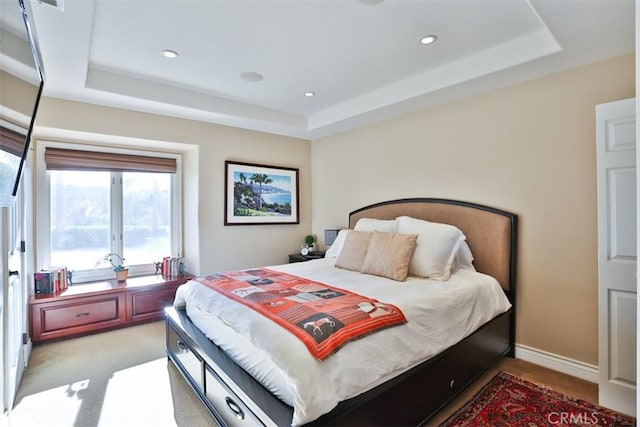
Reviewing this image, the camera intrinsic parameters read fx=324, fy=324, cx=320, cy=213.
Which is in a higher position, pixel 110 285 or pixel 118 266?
pixel 118 266

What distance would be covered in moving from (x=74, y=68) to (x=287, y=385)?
289cm

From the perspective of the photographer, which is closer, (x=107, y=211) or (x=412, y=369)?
(x=412, y=369)

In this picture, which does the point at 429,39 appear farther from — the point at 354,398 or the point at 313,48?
the point at 354,398

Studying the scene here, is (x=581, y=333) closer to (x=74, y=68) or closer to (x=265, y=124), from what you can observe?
(x=265, y=124)

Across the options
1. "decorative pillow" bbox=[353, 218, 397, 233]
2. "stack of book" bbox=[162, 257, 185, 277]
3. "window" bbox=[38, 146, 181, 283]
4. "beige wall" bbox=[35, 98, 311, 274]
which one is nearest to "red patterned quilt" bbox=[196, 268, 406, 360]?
"decorative pillow" bbox=[353, 218, 397, 233]

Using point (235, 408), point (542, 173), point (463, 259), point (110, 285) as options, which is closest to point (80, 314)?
point (110, 285)

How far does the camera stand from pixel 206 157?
13.6ft

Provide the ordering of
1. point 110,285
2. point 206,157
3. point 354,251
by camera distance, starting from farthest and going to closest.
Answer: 1. point 206,157
2. point 110,285
3. point 354,251

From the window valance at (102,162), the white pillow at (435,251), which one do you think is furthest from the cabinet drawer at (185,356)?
the window valance at (102,162)

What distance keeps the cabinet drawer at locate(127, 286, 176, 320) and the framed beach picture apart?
1119mm

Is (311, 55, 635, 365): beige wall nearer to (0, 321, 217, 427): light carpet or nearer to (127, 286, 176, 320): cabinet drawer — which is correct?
(0, 321, 217, 427): light carpet

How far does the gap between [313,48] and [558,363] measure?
10.8ft

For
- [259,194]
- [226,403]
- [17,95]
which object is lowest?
[226,403]

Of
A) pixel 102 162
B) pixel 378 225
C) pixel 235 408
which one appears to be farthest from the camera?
pixel 102 162
